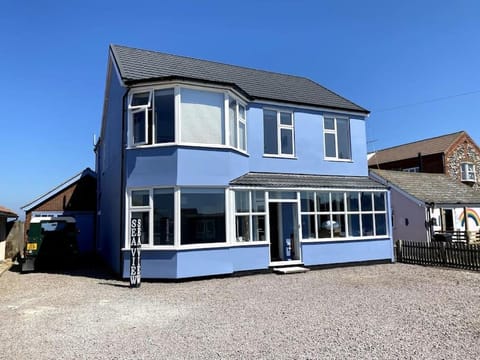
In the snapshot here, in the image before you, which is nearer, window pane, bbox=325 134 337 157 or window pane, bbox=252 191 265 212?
window pane, bbox=252 191 265 212

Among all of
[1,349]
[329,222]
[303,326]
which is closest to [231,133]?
[329,222]

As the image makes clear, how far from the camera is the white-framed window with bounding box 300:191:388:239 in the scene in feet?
44.9

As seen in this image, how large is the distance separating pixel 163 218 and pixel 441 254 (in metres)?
10.4

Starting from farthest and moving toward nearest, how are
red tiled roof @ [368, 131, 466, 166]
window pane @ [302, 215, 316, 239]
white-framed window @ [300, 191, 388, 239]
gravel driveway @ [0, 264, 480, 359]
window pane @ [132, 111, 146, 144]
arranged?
red tiled roof @ [368, 131, 466, 166] < white-framed window @ [300, 191, 388, 239] < window pane @ [302, 215, 316, 239] < window pane @ [132, 111, 146, 144] < gravel driveway @ [0, 264, 480, 359]

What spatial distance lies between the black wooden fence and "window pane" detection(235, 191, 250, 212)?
7366mm

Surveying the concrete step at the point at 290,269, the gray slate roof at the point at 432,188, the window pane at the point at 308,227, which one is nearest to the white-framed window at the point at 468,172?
the gray slate roof at the point at 432,188

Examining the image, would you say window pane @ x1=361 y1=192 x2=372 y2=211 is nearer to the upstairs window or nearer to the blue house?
the blue house

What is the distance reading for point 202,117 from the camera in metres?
11.7

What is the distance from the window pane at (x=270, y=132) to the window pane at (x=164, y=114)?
4.13 m

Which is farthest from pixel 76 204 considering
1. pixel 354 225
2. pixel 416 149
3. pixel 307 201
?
pixel 416 149

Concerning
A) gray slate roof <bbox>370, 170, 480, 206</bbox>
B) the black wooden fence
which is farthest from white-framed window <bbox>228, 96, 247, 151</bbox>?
gray slate roof <bbox>370, 170, 480, 206</bbox>

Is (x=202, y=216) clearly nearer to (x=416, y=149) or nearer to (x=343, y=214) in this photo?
(x=343, y=214)

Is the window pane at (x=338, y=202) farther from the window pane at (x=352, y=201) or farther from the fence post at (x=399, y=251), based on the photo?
the fence post at (x=399, y=251)

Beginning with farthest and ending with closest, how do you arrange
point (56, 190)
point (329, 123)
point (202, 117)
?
point (56, 190), point (329, 123), point (202, 117)
